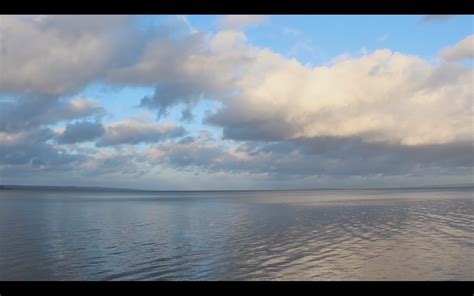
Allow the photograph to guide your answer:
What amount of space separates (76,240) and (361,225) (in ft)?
87.4

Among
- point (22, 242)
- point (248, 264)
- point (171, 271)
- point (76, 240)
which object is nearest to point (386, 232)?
point (248, 264)

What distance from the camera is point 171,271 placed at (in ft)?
58.6

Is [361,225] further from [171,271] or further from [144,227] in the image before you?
[171,271]

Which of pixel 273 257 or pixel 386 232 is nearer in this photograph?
pixel 273 257

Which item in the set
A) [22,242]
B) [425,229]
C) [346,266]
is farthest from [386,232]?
[22,242]
